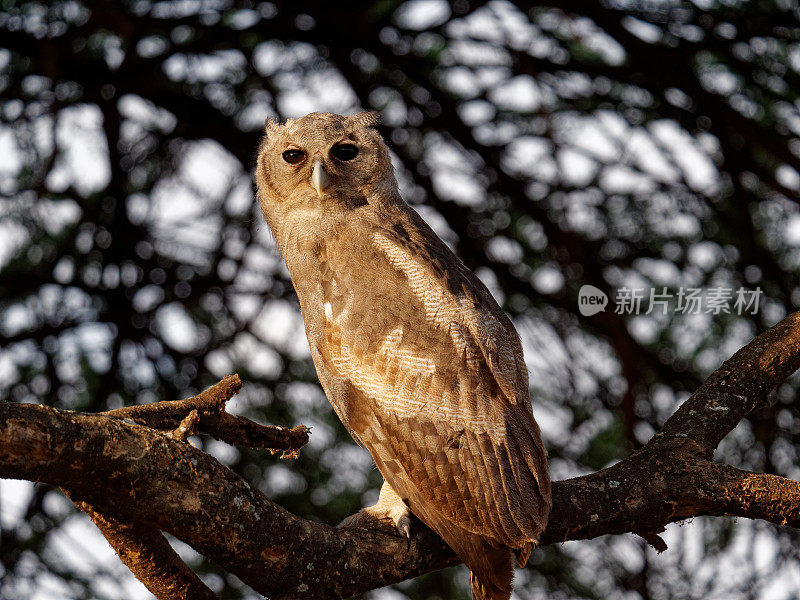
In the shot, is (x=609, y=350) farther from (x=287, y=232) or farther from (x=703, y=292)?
(x=287, y=232)

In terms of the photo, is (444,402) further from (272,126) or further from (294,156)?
(272,126)

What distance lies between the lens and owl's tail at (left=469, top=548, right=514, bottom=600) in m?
2.71

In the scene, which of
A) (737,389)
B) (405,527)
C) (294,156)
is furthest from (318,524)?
(737,389)

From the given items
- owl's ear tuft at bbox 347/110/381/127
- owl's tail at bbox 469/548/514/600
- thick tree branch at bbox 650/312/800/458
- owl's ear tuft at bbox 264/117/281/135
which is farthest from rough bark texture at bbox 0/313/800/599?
owl's ear tuft at bbox 264/117/281/135

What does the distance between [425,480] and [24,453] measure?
4.25 feet

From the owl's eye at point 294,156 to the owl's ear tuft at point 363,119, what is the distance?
0.91 ft

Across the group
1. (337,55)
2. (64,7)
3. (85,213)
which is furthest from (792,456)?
(64,7)

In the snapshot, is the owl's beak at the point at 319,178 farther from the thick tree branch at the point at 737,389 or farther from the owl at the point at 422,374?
the thick tree branch at the point at 737,389

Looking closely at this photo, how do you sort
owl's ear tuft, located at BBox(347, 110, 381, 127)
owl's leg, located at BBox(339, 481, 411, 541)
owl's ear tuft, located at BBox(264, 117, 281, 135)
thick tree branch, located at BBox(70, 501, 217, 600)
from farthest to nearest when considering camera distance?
owl's ear tuft, located at BBox(264, 117, 281, 135) → owl's ear tuft, located at BBox(347, 110, 381, 127) → owl's leg, located at BBox(339, 481, 411, 541) → thick tree branch, located at BBox(70, 501, 217, 600)

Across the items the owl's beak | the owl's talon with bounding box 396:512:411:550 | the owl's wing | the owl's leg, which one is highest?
the owl's beak

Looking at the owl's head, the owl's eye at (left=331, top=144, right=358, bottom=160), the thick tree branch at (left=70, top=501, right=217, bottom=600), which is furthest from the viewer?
the owl's eye at (left=331, top=144, right=358, bottom=160)

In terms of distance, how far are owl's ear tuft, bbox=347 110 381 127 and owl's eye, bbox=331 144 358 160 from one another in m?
0.16

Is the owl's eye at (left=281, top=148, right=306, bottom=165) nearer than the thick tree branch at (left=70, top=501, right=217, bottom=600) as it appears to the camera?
No

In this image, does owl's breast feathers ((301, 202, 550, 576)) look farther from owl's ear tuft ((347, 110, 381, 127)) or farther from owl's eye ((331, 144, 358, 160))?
owl's ear tuft ((347, 110, 381, 127))
